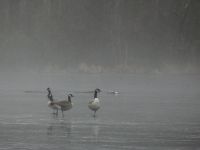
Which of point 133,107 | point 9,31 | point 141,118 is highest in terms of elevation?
point 9,31

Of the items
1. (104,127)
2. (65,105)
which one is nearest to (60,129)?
(104,127)

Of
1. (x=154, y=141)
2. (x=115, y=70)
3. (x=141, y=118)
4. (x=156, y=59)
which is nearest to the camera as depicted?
(x=154, y=141)

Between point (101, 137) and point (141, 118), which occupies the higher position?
point (141, 118)

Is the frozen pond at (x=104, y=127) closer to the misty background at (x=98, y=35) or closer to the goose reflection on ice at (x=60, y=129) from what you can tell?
the goose reflection on ice at (x=60, y=129)

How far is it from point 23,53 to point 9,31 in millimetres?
8770

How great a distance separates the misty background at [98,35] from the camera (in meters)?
102

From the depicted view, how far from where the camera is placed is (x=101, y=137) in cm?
1830

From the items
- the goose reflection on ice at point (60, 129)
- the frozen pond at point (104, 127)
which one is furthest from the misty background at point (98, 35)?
the goose reflection on ice at point (60, 129)

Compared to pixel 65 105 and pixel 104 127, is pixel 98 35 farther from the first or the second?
pixel 104 127

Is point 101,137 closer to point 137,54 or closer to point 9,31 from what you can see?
point 137,54

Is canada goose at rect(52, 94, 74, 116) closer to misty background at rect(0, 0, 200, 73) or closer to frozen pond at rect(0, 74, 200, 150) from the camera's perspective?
frozen pond at rect(0, 74, 200, 150)

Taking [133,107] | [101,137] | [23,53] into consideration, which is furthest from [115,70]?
[101,137]

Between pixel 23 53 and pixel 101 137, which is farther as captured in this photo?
pixel 23 53

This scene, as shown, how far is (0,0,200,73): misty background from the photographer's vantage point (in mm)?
102000
